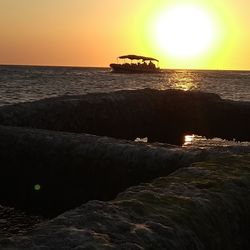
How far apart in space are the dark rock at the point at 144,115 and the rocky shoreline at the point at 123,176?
0.15 ft

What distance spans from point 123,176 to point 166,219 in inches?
165

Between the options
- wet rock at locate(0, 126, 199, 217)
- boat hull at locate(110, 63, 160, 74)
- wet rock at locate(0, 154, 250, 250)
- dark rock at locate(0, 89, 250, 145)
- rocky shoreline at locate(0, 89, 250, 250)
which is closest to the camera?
wet rock at locate(0, 154, 250, 250)

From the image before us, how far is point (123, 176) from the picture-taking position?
840cm

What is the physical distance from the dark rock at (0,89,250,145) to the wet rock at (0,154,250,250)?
919 cm

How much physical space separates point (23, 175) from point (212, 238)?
6.31 m

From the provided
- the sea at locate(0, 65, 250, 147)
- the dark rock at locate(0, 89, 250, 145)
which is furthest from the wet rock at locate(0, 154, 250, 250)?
the sea at locate(0, 65, 250, 147)

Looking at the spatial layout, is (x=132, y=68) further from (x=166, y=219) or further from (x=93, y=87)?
(x=166, y=219)

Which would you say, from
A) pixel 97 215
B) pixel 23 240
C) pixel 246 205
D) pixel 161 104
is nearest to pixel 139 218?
pixel 97 215

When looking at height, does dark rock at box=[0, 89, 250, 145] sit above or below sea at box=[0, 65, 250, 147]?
above

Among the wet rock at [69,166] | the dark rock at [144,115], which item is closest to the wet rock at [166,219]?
the wet rock at [69,166]

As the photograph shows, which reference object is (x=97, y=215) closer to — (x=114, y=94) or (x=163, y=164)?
(x=163, y=164)

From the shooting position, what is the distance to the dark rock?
15.0 meters

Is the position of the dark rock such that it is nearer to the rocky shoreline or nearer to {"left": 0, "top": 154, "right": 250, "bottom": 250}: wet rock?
the rocky shoreline

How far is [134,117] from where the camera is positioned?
61.3ft
